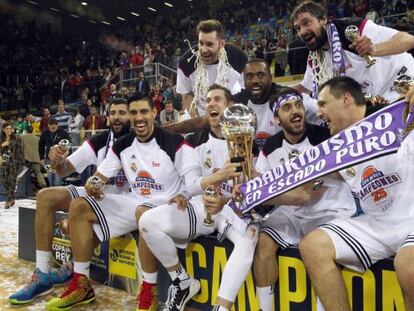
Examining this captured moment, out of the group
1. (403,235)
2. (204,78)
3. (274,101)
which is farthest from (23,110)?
(403,235)

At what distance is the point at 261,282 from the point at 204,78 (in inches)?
70.6

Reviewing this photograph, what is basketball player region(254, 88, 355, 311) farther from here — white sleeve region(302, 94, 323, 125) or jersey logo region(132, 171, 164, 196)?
jersey logo region(132, 171, 164, 196)

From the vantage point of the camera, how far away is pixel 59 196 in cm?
315

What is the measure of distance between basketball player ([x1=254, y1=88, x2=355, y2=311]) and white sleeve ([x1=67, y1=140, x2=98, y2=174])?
143 cm

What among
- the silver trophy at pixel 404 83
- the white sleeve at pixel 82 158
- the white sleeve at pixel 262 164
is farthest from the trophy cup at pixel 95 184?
the silver trophy at pixel 404 83

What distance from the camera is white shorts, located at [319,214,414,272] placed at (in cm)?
181

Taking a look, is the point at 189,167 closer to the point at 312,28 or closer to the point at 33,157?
the point at 312,28

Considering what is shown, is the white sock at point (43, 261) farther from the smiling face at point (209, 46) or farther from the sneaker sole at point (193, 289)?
the smiling face at point (209, 46)

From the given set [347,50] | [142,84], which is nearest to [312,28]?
[347,50]

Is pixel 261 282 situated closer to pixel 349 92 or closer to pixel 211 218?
pixel 211 218

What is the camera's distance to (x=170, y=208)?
254 centimetres

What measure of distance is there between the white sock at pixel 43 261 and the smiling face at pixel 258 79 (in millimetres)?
1689

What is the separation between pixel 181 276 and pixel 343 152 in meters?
1.19

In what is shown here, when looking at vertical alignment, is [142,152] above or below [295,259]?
above
